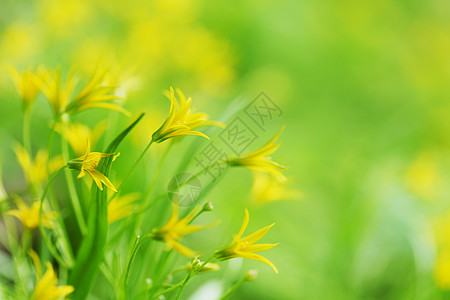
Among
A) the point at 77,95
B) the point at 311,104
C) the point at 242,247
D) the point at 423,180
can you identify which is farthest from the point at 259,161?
the point at 311,104

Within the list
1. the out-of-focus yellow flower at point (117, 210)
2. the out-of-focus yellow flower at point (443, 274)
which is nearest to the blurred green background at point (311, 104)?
the out-of-focus yellow flower at point (443, 274)

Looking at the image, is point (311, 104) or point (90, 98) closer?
point (90, 98)

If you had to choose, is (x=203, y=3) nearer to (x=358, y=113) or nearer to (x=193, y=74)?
(x=193, y=74)

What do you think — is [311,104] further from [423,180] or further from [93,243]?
[93,243]

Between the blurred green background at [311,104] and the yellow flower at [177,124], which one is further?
the blurred green background at [311,104]

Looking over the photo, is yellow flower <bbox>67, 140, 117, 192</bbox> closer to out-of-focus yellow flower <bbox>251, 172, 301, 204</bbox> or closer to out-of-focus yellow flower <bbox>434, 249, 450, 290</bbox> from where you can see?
out-of-focus yellow flower <bbox>251, 172, 301, 204</bbox>

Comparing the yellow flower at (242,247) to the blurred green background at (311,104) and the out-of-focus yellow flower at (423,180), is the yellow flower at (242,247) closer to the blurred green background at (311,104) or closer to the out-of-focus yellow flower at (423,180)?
the blurred green background at (311,104)
